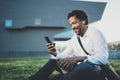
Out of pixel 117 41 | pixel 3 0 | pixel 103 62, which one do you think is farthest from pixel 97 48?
pixel 3 0

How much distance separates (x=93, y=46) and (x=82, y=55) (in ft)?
0.61

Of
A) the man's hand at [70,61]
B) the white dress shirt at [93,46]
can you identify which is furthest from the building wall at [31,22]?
the man's hand at [70,61]

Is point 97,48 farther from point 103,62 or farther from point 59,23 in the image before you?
point 59,23

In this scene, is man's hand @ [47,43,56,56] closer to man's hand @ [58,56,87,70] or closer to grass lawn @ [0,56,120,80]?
man's hand @ [58,56,87,70]

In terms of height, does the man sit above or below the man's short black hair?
below

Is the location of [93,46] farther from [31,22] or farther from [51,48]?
[31,22]

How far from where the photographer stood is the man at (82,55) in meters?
2.88

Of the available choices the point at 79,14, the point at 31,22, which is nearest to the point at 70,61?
the point at 79,14

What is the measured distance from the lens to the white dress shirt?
115 inches

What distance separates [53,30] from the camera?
3441 cm

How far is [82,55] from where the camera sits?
324 cm

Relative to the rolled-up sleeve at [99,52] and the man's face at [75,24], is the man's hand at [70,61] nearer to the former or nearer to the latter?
the rolled-up sleeve at [99,52]

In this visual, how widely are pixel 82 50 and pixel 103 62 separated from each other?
0.36m

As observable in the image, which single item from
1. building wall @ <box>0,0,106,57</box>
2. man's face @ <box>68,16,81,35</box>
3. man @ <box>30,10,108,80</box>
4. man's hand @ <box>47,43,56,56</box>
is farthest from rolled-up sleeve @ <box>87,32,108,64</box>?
building wall @ <box>0,0,106,57</box>
